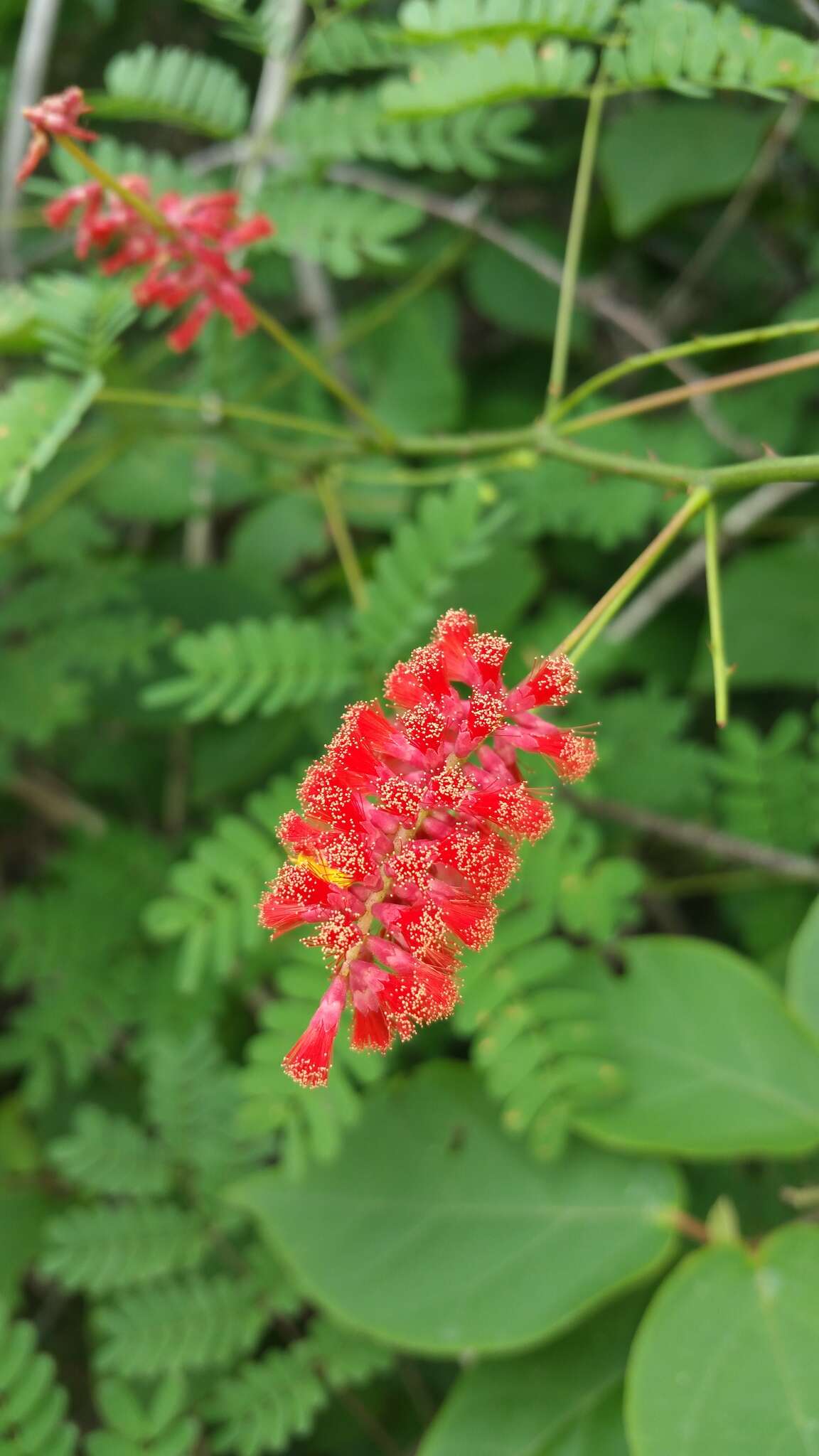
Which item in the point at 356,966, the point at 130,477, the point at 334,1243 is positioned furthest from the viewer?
the point at 130,477

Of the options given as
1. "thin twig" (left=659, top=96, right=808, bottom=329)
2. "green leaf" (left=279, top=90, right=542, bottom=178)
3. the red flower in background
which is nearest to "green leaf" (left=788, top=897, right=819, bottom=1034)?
"green leaf" (left=279, top=90, right=542, bottom=178)

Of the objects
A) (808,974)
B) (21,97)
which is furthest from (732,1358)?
(21,97)

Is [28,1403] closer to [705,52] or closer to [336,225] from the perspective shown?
[336,225]

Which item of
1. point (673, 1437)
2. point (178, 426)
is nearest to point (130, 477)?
point (178, 426)

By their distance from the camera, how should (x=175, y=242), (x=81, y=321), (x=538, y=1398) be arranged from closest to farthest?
(x=175, y=242) → (x=81, y=321) → (x=538, y=1398)

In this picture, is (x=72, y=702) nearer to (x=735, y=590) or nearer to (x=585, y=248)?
(x=735, y=590)
